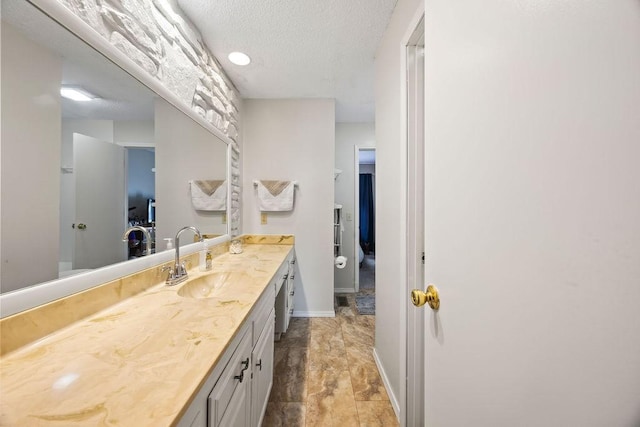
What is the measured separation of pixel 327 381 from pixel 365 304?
4.52ft

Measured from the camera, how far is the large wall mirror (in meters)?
0.64

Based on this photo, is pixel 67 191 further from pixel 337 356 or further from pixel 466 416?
pixel 337 356

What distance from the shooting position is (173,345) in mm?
641

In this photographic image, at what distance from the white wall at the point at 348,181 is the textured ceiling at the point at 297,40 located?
2.62 ft

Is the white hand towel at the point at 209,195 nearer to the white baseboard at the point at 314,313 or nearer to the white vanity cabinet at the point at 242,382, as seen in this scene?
the white vanity cabinet at the point at 242,382

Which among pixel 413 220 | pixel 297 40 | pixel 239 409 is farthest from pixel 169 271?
pixel 297 40

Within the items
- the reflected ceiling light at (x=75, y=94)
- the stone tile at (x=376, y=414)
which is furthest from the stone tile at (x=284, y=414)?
the reflected ceiling light at (x=75, y=94)

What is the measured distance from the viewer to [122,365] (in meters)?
0.56

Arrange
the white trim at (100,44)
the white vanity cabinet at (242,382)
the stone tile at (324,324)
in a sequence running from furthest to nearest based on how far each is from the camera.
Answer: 1. the stone tile at (324,324)
2. the white trim at (100,44)
3. the white vanity cabinet at (242,382)

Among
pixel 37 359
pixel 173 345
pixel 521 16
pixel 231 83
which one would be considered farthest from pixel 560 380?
pixel 231 83

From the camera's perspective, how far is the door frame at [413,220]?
3.81 feet

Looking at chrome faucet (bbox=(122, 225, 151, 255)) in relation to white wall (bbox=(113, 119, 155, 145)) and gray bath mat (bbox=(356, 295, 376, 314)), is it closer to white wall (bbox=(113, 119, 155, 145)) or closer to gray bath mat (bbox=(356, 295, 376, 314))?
white wall (bbox=(113, 119, 155, 145))

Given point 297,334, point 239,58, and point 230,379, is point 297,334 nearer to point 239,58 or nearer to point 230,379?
point 230,379

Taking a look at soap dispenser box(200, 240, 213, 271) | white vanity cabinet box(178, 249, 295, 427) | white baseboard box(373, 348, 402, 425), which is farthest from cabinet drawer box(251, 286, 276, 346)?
white baseboard box(373, 348, 402, 425)
